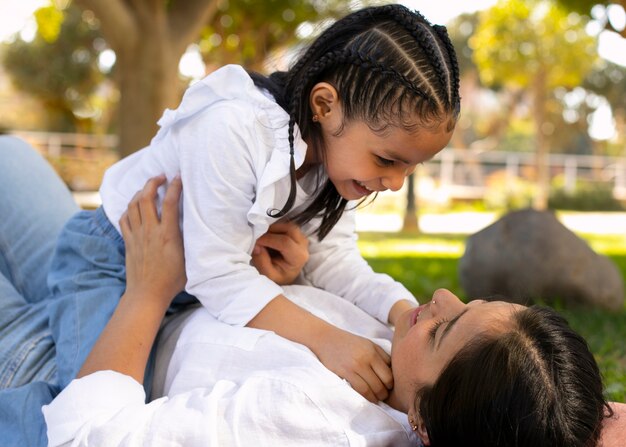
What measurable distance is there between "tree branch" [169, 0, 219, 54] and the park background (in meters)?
0.01

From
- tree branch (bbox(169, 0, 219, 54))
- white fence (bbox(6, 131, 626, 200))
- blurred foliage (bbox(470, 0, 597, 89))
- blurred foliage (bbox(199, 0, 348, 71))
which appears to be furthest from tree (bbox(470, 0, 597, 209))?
tree branch (bbox(169, 0, 219, 54))

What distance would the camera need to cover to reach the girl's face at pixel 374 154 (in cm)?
220

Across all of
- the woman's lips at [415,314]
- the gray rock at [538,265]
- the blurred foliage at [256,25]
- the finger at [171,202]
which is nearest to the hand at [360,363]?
the woman's lips at [415,314]

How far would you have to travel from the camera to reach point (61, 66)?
2911cm

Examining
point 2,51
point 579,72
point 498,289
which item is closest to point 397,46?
point 498,289

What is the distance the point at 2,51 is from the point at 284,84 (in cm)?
3156

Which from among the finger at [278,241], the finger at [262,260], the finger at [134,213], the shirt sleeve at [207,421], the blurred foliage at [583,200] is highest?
the finger at [134,213]

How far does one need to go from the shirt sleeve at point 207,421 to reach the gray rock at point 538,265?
4873 mm

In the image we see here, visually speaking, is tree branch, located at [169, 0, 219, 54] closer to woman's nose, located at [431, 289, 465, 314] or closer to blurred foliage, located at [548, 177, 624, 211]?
woman's nose, located at [431, 289, 465, 314]

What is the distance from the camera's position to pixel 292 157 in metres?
2.20

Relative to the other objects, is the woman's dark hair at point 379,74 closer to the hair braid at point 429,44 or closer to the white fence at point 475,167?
the hair braid at point 429,44

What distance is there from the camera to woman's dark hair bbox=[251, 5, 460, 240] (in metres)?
2.15

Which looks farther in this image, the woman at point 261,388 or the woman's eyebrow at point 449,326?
the woman's eyebrow at point 449,326

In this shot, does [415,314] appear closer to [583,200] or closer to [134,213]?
[134,213]
